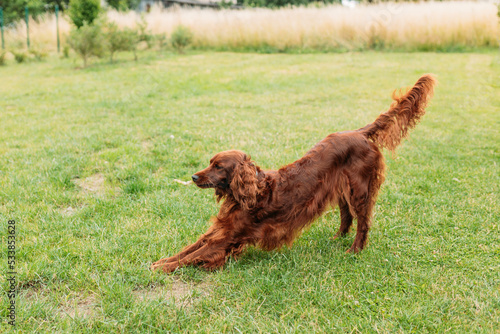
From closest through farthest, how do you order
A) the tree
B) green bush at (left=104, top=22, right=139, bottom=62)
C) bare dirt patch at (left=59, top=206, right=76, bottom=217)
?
bare dirt patch at (left=59, top=206, right=76, bottom=217), green bush at (left=104, top=22, right=139, bottom=62), the tree

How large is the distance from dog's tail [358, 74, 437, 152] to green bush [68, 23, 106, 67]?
11632mm

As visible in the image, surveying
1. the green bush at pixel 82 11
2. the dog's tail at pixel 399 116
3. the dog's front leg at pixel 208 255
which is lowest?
the dog's front leg at pixel 208 255

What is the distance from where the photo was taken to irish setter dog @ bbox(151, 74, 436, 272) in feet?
9.73

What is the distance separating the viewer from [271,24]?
17.3m

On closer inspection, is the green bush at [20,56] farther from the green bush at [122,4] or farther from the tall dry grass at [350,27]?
the green bush at [122,4]

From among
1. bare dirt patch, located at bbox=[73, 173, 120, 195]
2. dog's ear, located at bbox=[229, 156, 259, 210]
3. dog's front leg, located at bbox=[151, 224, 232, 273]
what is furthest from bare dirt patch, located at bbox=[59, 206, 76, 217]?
dog's ear, located at bbox=[229, 156, 259, 210]

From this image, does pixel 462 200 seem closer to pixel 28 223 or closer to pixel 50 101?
pixel 28 223

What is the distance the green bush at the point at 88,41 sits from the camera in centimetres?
1246

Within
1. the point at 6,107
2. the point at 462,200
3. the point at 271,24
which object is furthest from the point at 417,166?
the point at 271,24

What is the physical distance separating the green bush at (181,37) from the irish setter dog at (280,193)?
49.1 feet

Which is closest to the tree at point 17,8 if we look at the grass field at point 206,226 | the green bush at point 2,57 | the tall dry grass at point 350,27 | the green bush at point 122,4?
the green bush at point 122,4

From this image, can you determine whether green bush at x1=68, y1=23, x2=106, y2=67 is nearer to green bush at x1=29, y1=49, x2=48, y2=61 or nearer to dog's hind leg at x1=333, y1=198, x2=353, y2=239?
green bush at x1=29, y1=49, x2=48, y2=61

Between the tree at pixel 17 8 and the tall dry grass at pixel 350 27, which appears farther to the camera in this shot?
the tree at pixel 17 8

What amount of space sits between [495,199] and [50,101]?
8.11 metres
